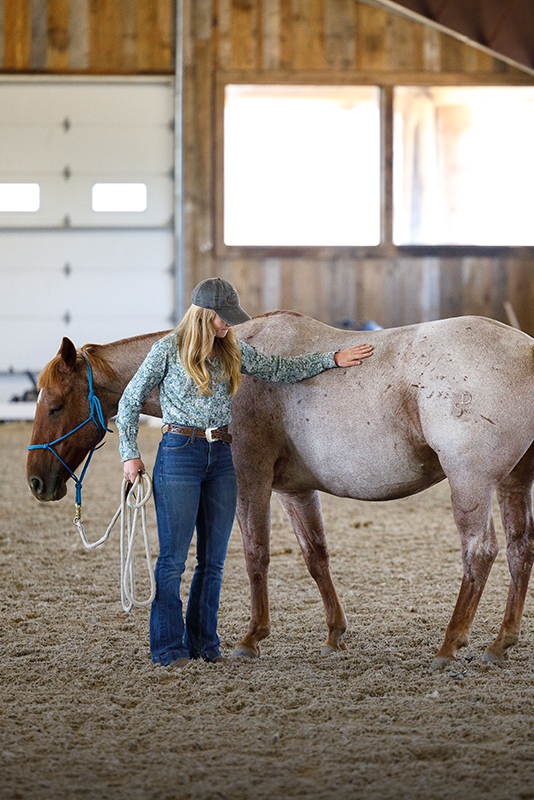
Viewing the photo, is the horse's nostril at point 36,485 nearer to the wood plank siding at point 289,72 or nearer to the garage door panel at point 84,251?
the wood plank siding at point 289,72

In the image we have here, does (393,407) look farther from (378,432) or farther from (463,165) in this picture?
(463,165)

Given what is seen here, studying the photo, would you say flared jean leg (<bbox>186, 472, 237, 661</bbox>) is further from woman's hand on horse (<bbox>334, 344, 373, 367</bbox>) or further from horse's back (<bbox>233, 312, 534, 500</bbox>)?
woman's hand on horse (<bbox>334, 344, 373, 367</bbox>)

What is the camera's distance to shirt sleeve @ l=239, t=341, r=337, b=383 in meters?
3.15

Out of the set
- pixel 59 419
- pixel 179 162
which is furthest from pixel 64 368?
pixel 179 162

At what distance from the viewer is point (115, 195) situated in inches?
485

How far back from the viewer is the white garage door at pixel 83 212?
1223 centimetres

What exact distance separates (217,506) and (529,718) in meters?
1.30

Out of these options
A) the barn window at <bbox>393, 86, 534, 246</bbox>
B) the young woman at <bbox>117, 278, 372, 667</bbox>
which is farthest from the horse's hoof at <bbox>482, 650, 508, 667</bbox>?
the barn window at <bbox>393, 86, 534, 246</bbox>

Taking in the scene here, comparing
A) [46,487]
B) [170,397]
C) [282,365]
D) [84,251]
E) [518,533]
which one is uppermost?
[84,251]

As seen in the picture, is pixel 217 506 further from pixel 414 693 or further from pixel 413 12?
pixel 413 12

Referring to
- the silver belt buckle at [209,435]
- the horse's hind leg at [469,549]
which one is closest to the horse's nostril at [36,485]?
the silver belt buckle at [209,435]

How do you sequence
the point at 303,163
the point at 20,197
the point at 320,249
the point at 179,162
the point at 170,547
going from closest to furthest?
the point at 170,547 → the point at 303,163 → the point at 320,249 → the point at 179,162 → the point at 20,197

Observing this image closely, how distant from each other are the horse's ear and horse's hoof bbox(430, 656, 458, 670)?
5.80 feet

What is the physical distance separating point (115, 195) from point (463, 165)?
5.13 meters
